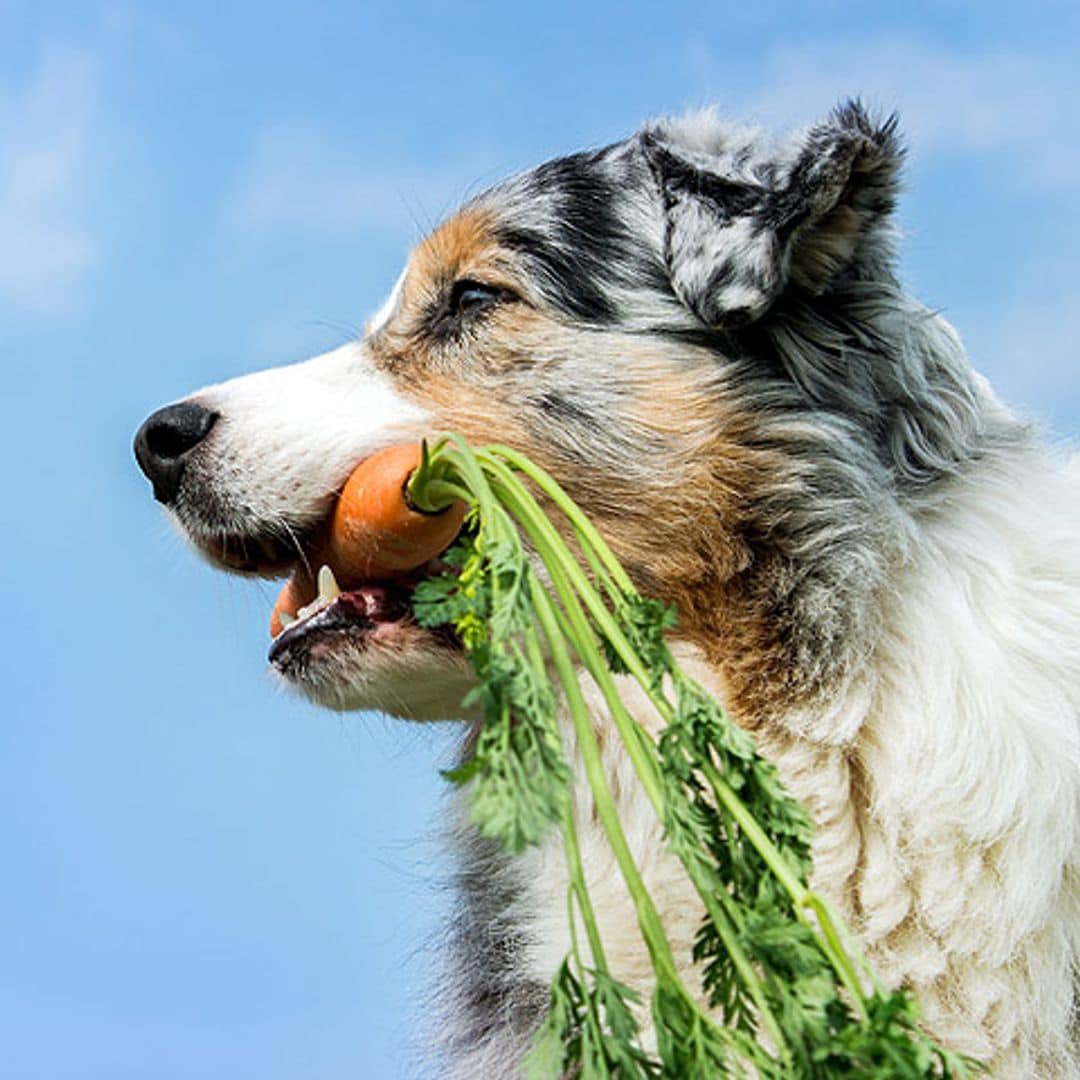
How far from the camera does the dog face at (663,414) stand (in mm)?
3793

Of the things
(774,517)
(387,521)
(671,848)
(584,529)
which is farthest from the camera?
(774,517)

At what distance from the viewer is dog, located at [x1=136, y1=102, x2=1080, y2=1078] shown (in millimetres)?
3582

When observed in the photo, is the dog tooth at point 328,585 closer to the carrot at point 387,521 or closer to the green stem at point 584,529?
the carrot at point 387,521

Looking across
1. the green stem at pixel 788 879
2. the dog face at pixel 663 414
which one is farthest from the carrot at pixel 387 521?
the green stem at pixel 788 879

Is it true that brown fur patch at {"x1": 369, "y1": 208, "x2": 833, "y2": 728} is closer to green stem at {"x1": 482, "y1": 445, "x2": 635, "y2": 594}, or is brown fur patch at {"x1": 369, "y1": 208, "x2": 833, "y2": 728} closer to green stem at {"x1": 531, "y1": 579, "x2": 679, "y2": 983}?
green stem at {"x1": 482, "y1": 445, "x2": 635, "y2": 594}

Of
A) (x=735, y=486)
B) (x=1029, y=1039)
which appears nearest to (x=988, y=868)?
(x=1029, y=1039)

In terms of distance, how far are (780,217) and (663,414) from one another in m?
0.53

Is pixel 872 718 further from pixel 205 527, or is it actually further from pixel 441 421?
pixel 205 527

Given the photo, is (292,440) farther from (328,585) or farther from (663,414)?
(663,414)

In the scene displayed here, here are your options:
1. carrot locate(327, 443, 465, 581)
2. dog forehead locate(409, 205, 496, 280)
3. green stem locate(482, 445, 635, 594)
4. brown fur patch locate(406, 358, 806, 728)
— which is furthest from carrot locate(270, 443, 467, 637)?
dog forehead locate(409, 205, 496, 280)

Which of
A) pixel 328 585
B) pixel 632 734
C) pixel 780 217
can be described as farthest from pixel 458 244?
pixel 632 734

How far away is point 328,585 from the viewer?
390 cm

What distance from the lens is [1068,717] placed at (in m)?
3.66

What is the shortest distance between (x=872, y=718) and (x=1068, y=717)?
424 millimetres
